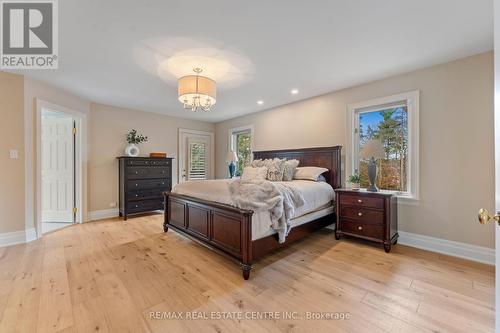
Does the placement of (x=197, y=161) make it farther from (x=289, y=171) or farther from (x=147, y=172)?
(x=289, y=171)

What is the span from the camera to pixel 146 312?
1.66 metres

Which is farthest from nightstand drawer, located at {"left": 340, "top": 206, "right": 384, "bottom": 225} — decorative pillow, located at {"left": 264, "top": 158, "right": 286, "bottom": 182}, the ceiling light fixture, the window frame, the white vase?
the white vase

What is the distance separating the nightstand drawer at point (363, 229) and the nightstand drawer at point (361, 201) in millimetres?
266

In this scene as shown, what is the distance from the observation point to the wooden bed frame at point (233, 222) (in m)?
2.20

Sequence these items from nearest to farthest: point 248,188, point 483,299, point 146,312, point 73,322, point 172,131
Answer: point 73,322 → point 146,312 → point 483,299 → point 248,188 → point 172,131

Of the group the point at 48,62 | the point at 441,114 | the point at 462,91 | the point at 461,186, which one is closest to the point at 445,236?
the point at 461,186

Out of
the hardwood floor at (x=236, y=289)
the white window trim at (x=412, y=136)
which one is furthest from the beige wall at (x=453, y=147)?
the hardwood floor at (x=236, y=289)

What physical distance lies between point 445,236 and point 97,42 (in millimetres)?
4642

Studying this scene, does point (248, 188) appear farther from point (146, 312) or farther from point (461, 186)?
point (461, 186)

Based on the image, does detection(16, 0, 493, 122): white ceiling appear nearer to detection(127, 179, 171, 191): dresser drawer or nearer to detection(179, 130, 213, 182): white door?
detection(127, 179, 171, 191): dresser drawer

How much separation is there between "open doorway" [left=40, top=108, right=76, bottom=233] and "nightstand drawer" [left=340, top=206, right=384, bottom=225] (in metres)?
4.90

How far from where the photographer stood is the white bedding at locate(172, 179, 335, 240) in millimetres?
2309

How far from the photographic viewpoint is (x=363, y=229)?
9.80 ft

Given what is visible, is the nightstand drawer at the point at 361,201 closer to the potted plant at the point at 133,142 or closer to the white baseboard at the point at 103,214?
the potted plant at the point at 133,142
